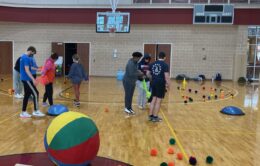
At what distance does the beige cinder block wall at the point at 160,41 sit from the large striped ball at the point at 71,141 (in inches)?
720

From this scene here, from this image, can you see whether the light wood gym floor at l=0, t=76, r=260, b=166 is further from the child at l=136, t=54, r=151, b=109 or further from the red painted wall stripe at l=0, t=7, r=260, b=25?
the red painted wall stripe at l=0, t=7, r=260, b=25

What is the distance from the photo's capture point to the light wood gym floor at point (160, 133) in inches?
215

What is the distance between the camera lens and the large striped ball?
13.5 ft

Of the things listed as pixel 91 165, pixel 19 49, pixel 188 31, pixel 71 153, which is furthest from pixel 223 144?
pixel 19 49

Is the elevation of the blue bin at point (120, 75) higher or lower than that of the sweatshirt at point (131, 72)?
lower

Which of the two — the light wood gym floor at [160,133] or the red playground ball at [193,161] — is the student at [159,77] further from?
the red playground ball at [193,161]

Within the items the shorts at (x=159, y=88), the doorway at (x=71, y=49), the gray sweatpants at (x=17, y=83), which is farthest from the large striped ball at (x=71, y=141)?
the doorway at (x=71, y=49)

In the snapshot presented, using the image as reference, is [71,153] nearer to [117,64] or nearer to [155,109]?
[155,109]

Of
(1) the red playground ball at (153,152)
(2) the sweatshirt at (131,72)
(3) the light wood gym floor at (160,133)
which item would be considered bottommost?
(3) the light wood gym floor at (160,133)

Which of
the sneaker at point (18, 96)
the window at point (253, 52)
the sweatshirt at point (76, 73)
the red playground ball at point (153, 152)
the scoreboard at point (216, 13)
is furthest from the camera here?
the window at point (253, 52)

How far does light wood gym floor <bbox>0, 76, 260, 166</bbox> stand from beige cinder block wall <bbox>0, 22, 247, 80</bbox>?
11.0 m

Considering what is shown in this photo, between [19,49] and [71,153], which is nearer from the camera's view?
[71,153]

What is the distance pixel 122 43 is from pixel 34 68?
1415cm

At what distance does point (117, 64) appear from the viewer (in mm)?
22516
